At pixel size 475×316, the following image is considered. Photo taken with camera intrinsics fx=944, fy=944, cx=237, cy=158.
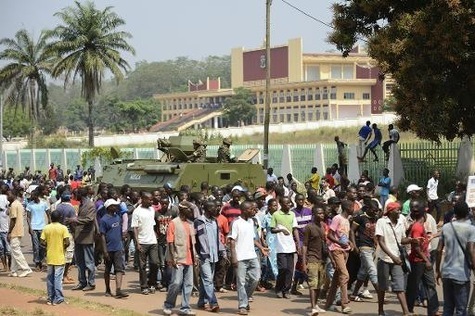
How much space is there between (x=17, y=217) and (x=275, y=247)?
5303mm

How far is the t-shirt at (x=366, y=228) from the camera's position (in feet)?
43.1

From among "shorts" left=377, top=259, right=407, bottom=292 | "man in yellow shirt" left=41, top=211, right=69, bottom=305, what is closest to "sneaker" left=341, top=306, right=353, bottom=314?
"shorts" left=377, top=259, right=407, bottom=292

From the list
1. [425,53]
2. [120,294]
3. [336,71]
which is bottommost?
[120,294]

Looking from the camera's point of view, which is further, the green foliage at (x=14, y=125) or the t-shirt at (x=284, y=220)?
the green foliage at (x=14, y=125)

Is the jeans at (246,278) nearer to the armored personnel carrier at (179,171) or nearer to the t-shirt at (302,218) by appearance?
the t-shirt at (302,218)

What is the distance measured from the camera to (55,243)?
1384 centimetres

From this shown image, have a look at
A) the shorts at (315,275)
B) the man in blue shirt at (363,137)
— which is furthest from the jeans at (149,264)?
the man in blue shirt at (363,137)

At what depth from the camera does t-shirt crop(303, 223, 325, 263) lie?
12.9 m

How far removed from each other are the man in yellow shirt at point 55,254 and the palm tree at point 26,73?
4312cm

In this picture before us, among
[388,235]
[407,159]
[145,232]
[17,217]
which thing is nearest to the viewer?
[388,235]

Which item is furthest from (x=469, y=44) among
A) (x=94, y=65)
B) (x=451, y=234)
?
(x=94, y=65)

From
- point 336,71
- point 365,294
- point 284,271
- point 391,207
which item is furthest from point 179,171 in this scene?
point 336,71

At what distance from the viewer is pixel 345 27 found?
24.5m

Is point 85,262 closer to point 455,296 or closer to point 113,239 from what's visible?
point 113,239
